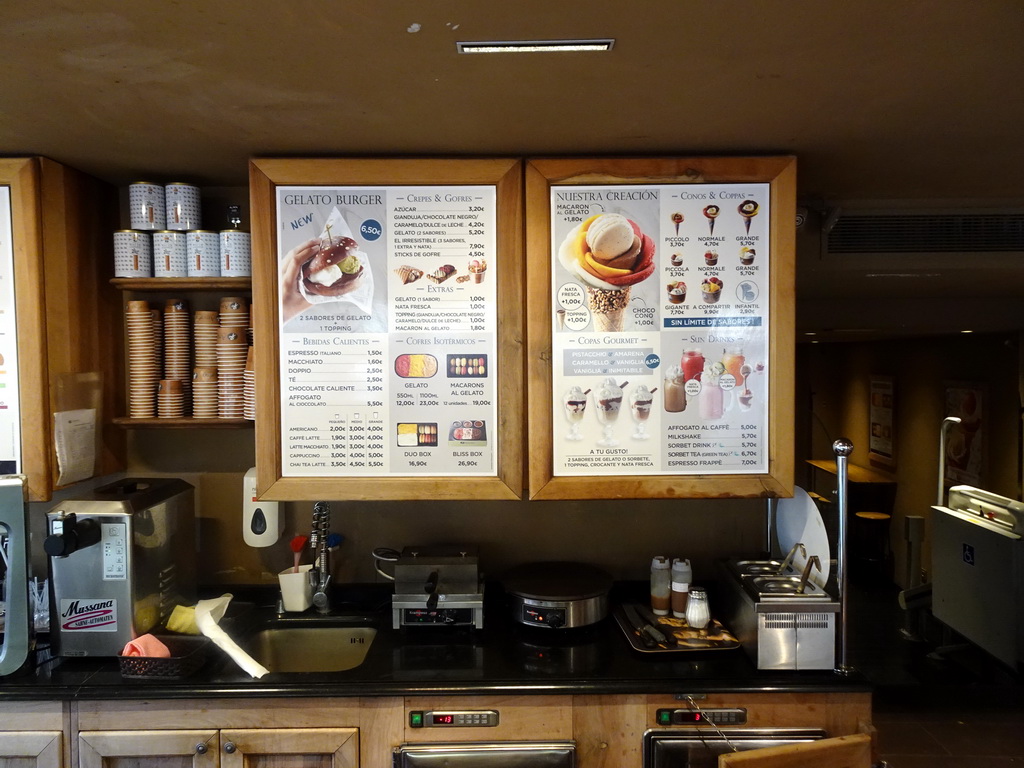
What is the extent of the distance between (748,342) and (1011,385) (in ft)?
12.5

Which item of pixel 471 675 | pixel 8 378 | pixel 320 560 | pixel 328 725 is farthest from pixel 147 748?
pixel 8 378

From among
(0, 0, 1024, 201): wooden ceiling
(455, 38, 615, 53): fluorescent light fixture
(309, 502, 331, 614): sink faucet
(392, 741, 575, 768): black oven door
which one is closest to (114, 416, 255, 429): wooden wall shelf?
(309, 502, 331, 614): sink faucet

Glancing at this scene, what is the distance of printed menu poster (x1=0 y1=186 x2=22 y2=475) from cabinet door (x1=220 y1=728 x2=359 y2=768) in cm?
105

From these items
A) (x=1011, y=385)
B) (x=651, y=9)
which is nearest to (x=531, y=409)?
(x=651, y=9)

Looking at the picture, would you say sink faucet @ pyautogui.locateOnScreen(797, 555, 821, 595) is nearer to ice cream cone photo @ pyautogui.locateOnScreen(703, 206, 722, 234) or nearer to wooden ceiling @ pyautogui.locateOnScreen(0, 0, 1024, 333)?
ice cream cone photo @ pyautogui.locateOnScreen(703, 206, 722, 234)

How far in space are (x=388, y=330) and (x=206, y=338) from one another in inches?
27.8

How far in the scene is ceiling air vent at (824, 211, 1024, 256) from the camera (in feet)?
8.23

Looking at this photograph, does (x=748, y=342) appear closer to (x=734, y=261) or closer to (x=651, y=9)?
(x=734, y=261)

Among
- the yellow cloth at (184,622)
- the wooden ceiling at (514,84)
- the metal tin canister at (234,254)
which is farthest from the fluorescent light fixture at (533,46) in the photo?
the yellow cloth at (184,622)

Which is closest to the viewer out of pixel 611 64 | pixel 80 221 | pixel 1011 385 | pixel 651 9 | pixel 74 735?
pixel 651 9

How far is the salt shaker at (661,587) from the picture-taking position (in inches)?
85.1

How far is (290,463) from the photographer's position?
6.35ft

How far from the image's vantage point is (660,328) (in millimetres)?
1938

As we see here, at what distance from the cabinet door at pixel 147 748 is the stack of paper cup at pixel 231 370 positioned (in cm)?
94
